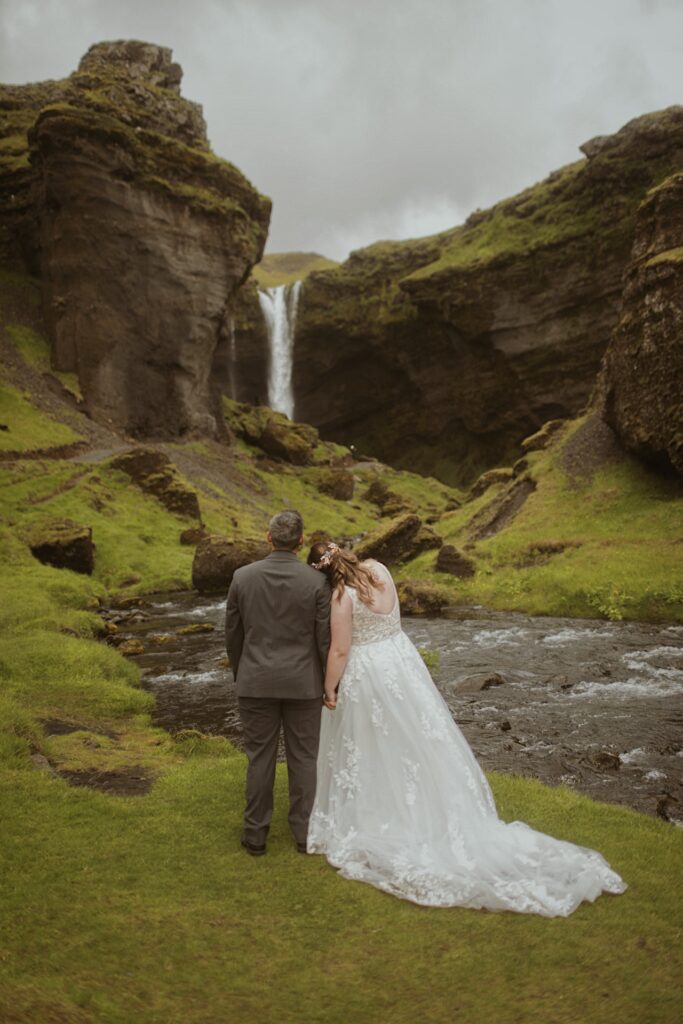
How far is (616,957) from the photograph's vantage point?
5.90 m

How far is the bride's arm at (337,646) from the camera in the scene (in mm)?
8048

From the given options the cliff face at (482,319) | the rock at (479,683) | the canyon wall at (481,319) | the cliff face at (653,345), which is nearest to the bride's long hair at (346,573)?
the rock at (479,683)

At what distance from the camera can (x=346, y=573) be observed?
826cm

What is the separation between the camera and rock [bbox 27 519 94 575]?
3456 cm

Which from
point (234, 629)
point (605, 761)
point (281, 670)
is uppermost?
point (234, 629)

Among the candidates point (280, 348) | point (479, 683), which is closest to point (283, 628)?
point (479, 683)

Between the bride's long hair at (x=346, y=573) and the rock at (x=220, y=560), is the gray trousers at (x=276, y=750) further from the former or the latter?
the rock at (x=220, y=560)

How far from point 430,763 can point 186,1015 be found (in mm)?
3556

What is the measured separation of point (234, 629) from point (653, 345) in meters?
35.7

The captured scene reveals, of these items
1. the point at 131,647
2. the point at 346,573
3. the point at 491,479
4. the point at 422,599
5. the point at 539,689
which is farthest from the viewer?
the point at 491,479

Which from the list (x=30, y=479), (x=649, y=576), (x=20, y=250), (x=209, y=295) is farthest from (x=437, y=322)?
(x=649, y=576)

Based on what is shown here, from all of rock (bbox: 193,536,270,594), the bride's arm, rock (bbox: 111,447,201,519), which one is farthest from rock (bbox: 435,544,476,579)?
the bride's arm

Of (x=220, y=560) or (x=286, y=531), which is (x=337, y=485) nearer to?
(x=220, y=560)

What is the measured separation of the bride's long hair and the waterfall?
99.4m
